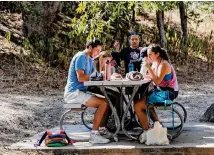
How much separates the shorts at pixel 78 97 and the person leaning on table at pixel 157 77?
534mm

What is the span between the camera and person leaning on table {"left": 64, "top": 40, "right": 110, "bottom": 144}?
16.5ft

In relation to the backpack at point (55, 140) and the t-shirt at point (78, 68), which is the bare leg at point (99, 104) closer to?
the t-shirt at point (78, 68)

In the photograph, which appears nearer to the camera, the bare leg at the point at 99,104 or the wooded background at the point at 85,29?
the bare leg at the point at 99,104

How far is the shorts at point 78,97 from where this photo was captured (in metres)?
5.07

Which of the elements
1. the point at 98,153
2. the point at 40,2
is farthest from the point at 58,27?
the point at 98,153

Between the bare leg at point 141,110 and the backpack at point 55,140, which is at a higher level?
the bare leg at point 141,110

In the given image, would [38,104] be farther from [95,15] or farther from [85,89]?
[85,89]

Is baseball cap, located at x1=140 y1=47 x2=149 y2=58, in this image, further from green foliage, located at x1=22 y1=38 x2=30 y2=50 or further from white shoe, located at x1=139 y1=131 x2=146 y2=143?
green foliage, located at x1=22 y1=38 x2=30 y2=50

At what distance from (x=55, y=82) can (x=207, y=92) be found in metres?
3.62

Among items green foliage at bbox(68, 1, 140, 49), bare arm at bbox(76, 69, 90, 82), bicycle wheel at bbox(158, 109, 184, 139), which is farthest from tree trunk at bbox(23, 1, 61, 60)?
bare arm at bbox(76, 69, 90, 82)

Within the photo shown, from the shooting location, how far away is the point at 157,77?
5051 millimetres

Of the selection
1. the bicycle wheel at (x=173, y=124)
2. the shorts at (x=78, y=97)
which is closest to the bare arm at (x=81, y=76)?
the shorts at (x=78, y=97)

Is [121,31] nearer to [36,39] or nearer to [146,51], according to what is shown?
[36,39]

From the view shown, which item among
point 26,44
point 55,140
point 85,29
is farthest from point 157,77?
point 26,44
